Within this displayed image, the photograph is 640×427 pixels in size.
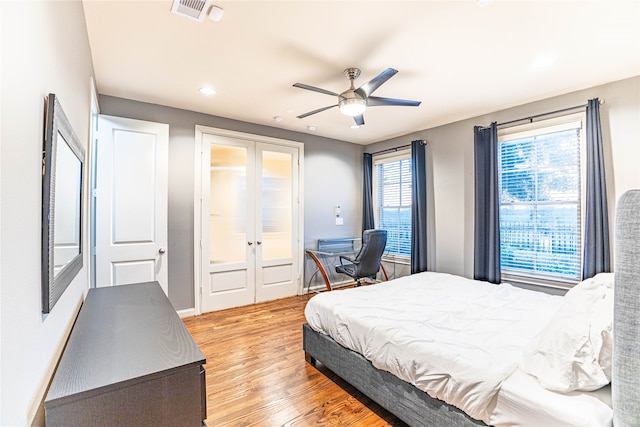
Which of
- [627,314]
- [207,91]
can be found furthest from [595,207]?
[207,91]

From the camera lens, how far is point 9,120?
2.13 ft

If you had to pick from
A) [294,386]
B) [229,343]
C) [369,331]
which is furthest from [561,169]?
[229,343]

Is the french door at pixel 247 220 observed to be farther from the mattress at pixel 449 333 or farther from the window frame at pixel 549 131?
the window frame at pixel 549 131

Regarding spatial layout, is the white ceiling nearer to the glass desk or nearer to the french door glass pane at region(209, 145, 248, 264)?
the french door glass pane at region(209, 145, 248, 264)

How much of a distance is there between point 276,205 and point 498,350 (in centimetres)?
347

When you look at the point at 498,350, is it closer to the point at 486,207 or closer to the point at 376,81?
the point at 376,81

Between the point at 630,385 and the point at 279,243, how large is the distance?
3.97 meters

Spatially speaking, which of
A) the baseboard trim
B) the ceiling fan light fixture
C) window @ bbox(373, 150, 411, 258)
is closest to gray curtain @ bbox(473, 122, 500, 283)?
window @ bbox(373, 150, 411, 258)

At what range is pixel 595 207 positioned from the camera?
2.85m

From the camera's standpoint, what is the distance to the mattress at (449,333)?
142 centimetres

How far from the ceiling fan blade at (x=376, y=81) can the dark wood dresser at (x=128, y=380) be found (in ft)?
7.13

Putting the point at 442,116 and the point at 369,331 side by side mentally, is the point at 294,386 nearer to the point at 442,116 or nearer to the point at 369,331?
the point at 369,331

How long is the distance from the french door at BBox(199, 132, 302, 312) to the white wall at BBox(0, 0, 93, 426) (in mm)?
2897

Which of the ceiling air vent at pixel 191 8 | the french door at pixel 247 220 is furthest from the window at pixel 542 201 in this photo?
the ceiling air vent at pixel 191 8
